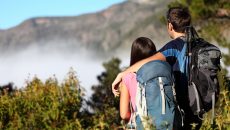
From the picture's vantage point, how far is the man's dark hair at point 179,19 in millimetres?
4871

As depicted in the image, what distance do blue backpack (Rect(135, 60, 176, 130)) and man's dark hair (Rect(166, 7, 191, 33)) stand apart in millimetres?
444

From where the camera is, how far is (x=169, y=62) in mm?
4820

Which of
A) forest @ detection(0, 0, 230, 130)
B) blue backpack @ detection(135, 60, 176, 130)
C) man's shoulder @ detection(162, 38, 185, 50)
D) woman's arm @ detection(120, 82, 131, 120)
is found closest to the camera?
blue backpack @ detection(135, 60, 176, 130)

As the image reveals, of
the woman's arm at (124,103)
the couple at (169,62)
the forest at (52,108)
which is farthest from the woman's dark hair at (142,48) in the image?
the forest at (52,108)

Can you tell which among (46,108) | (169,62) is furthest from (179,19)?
(46,108)

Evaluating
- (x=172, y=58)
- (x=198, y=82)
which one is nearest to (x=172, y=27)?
(x=172, y=58)

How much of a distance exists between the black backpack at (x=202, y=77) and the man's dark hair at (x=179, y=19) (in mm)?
276

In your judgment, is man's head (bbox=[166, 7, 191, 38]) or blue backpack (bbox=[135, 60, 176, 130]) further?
man's head (bbox=[166, 7, 191, 38])

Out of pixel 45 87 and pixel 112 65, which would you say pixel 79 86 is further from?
pixel 112 65

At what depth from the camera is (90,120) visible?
9.28 metres

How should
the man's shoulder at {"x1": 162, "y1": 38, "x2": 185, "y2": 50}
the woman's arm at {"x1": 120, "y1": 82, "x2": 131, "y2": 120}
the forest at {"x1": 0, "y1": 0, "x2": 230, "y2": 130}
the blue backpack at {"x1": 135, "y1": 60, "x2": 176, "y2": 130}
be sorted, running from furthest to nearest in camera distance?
1. the forest at {"x1": 0, "y1": 0, "x2": 230, "y2": 130}
2. the man's shoulder at {"x1": 162, "y1": 38, "x2": 185, "y2": 50}
3. the woman's arm at {"x1": 120, "y1": 82, "x2": 131, "y2": 120}
4. the blue backpack at {"x1": 135, "y1": 60, "x2": 176, "y2": 130}

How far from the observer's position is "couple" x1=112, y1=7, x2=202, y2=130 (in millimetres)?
4684

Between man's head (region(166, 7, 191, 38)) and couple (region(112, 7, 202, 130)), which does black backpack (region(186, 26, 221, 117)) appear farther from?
man's head (region(166, 7, 191, 38))

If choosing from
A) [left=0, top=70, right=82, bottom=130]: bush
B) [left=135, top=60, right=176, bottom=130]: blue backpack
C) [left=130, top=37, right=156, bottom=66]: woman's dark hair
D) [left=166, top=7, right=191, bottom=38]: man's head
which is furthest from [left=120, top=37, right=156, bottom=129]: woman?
[left=0, top=70, right=82, bottom=130]: bush
